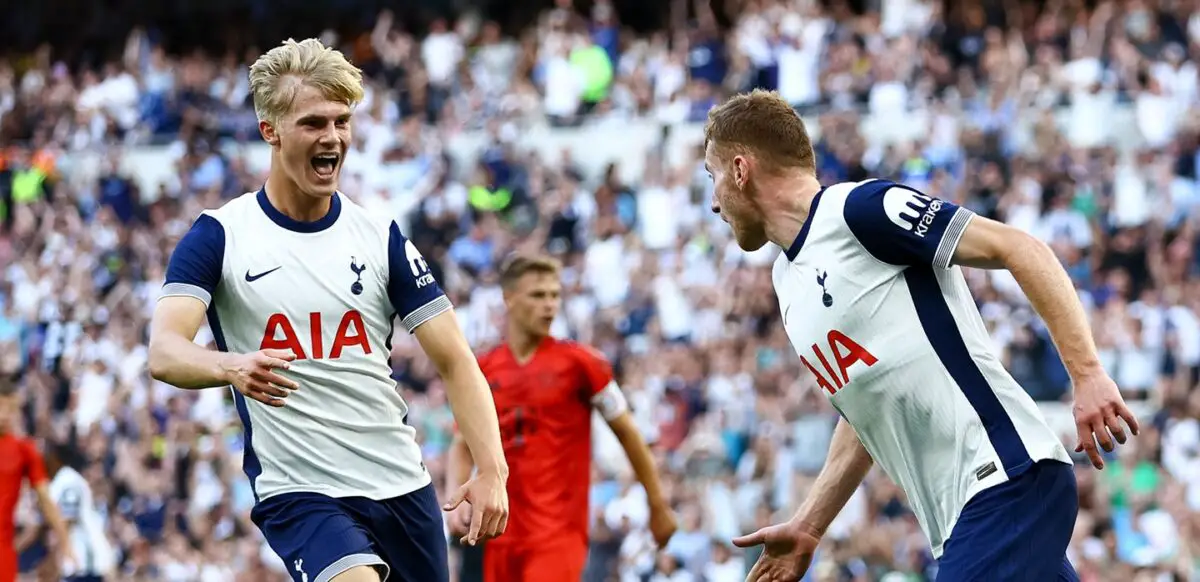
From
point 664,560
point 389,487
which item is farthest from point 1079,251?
point 389,487

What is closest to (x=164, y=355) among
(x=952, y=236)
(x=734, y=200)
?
(x=734, y=200)

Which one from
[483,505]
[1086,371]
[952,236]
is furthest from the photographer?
[483,505]

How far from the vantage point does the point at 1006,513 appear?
16.9 ft

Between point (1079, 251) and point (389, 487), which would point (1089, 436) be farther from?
point (1079, 251)

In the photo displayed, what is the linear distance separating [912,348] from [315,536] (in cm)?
213

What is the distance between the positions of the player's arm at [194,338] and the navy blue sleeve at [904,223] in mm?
1775

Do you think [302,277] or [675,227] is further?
[675,227]

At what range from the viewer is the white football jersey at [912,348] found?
5.22m

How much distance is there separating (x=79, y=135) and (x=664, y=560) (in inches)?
570

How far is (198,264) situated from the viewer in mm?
5969

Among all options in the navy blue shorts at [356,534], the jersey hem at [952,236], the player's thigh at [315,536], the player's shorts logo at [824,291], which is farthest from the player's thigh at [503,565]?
the jersey hem at [952,236]

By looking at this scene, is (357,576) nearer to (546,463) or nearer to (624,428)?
(546,463)

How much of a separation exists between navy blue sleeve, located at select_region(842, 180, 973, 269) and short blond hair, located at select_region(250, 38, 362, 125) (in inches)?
72.7

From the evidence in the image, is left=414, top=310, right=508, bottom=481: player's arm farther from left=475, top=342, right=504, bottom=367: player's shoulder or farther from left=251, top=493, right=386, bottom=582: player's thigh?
left=475, top=342, right=504, bottom=367: player's shoulder
